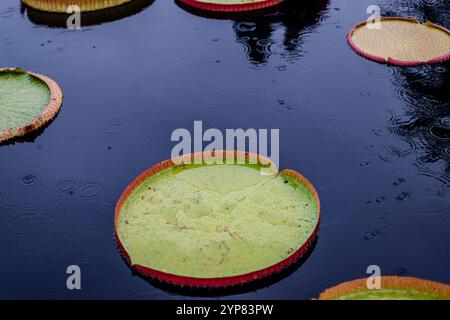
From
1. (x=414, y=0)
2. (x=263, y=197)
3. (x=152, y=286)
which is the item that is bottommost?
(x=152, y=286)

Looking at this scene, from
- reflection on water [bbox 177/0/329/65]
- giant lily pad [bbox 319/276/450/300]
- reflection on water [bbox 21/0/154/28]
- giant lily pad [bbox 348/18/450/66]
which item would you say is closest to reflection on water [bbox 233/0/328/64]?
reflection on water [bbox 177/0/329/65]

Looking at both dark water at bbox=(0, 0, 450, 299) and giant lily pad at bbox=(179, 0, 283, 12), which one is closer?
dark water at bbox=(0, 0, 450, 299)

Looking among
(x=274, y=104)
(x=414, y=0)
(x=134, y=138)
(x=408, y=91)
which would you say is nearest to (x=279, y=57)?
(x=274, y=104)

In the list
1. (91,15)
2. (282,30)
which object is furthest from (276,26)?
(91,15)

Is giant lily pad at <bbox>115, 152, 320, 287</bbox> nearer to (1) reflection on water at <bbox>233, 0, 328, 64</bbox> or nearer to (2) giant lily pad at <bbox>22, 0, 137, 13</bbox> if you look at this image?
(1) reflection on water at <bbox>233, 0, 328, 64</bbox>

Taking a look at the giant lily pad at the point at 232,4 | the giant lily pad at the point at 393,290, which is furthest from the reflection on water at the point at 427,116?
the giant lily pad at the point at 232,4

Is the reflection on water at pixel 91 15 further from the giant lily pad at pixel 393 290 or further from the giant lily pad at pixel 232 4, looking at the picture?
the giant lily pad at pixel 393 290

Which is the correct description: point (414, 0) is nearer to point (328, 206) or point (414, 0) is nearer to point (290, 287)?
point (328, 206)
